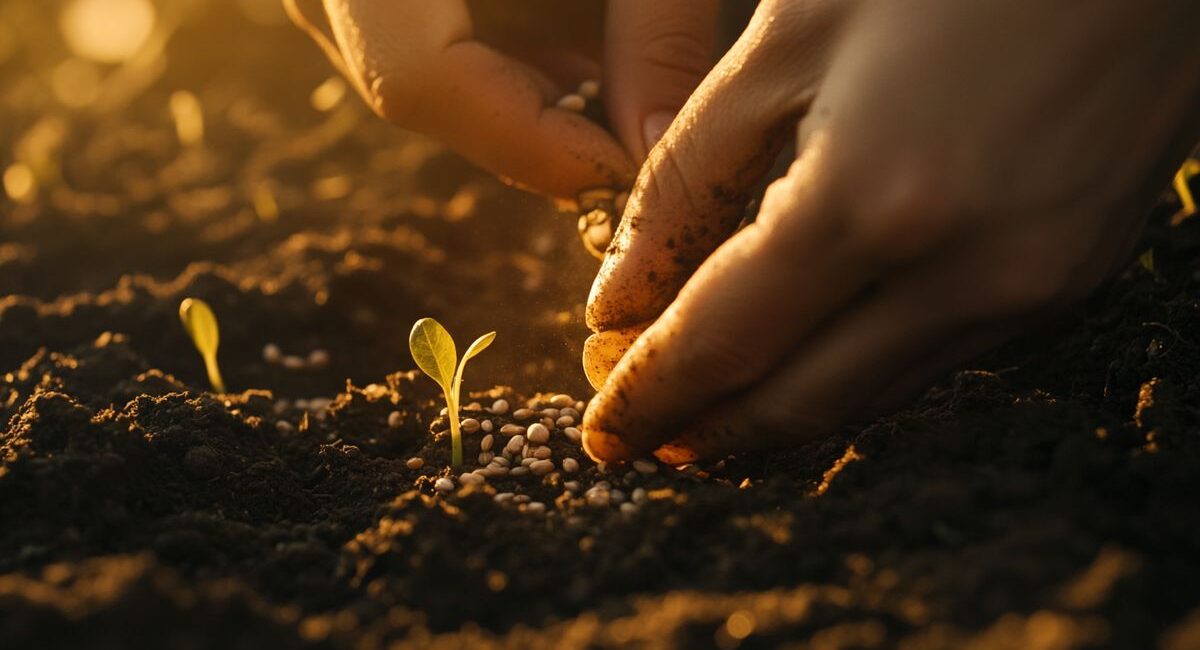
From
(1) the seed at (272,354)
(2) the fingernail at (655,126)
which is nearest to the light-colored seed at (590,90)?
(2) the fingernail at (655,126)

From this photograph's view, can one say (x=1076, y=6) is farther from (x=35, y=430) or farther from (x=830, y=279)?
(x=35, y=430)

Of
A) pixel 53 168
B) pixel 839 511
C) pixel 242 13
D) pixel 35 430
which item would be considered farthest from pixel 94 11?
pixel 839 511

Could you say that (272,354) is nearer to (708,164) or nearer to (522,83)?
(522,83)

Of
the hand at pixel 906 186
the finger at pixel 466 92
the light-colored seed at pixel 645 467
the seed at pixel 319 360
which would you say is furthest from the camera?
the seed at pixel 319 360

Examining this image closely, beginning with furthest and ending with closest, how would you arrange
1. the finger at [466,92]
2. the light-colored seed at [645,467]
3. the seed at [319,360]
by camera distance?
the seed at [319,360] → the finger at [466,92] → the light-colored seed at [645,467]

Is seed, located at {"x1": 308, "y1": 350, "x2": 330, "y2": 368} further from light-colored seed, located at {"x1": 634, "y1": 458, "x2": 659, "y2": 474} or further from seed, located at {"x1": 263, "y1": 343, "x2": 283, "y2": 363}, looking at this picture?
light-colored seed, located at {"x1": 634, "y1": 458, "x2": 659, "y2": 474}

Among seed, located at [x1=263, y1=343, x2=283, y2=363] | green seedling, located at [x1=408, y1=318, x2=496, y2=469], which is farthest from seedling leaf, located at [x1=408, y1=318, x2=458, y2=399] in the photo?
seed, located at [x1=263, y1=343, x2=283, y2=363]

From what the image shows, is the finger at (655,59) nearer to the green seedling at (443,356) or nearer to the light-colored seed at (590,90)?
the light-colored seed at (590,90)
